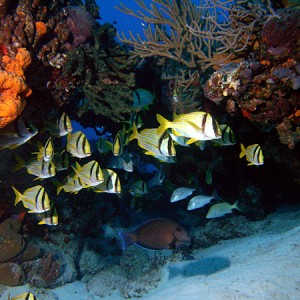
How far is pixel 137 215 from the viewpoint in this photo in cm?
1025

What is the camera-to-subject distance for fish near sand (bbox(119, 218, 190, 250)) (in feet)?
15.8

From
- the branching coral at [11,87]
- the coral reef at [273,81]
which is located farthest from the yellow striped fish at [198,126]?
the branching coral at [11,87]

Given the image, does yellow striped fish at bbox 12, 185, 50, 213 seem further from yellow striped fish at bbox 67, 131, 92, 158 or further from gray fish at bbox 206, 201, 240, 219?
gray fish at bbox 206, 201, 240, 219

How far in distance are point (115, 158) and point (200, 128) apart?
4331 millimetres

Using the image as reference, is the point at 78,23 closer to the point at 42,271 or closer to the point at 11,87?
the point at 11,87

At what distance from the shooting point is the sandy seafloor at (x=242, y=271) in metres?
3.37

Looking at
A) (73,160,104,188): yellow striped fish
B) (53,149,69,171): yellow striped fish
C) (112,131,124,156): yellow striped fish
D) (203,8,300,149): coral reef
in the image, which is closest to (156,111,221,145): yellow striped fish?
(73,160,104,188): yellow striped fish

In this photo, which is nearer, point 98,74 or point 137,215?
point 98,74

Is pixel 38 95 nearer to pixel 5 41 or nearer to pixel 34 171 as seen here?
pixel 5 41

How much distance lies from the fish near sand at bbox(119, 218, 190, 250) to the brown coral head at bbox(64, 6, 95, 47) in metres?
3.68

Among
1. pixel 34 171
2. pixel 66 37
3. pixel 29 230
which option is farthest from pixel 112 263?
pixel 66 37

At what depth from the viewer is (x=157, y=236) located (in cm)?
486

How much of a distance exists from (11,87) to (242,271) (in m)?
4.28

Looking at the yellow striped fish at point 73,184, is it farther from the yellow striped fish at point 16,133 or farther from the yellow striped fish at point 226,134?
the yellow striped fish at point 226,134
